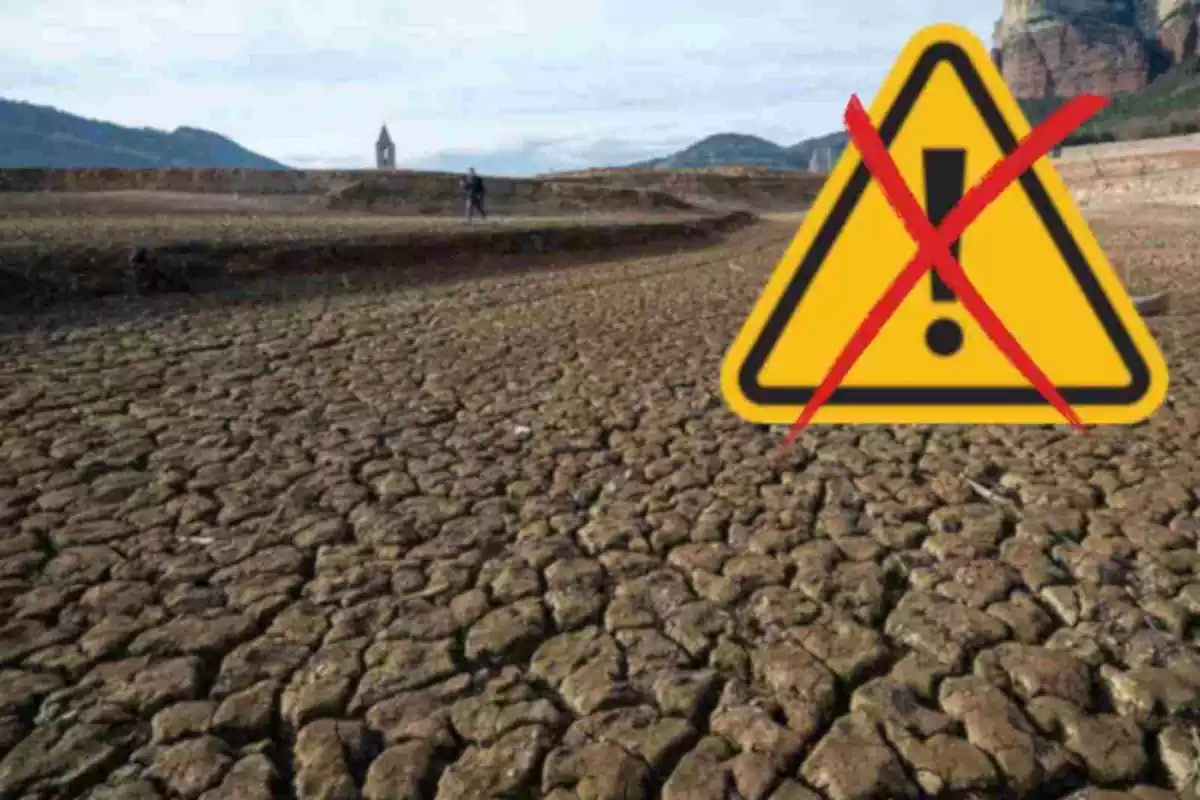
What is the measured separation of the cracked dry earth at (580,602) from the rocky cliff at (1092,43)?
70.9 metres

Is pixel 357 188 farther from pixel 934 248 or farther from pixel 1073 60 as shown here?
pixel 1073 60

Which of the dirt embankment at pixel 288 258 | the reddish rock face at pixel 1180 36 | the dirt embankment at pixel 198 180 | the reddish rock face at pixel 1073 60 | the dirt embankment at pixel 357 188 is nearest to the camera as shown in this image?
the dirt embankment at pixel 288 258

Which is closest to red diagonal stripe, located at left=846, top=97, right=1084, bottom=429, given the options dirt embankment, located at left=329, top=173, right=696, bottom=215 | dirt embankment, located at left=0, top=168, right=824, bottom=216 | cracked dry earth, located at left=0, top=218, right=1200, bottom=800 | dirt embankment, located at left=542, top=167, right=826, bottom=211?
cracked dry earth, located at left=0, top=218, right=1200, bottom=800

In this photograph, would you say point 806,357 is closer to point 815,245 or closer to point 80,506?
point 815,245

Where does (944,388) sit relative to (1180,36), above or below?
below

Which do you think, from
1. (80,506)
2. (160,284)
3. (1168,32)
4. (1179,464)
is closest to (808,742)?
(1179,464)

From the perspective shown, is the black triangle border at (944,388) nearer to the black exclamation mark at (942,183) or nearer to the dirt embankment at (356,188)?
the black exclamation mark at (942,183)

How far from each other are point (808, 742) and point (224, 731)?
4.05ft

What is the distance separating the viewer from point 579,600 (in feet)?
6.95

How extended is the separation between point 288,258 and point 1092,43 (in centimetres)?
7426

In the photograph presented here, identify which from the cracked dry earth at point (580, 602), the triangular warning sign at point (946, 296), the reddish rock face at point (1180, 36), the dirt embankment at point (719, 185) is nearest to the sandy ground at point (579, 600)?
the cracked dry earth at point (580, 602)

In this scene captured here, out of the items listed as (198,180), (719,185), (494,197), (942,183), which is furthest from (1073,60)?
(942,183)

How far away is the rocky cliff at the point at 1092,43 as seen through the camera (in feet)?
197

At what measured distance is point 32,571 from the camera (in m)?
2.26
